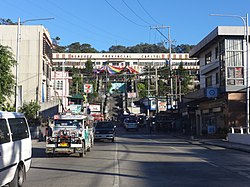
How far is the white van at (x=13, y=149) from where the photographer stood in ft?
32.3

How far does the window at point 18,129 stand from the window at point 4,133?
15.3 inches

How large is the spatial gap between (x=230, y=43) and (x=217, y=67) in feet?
12.1

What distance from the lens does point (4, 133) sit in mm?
10141

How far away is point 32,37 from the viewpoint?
188 feet

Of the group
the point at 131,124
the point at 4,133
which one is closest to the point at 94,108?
the point at 131,124

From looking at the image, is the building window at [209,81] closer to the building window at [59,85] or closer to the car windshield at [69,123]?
the car windshield at [69,123]

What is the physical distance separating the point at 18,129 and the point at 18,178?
1.29 m

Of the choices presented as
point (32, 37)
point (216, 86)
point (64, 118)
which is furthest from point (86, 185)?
point (32, 37)

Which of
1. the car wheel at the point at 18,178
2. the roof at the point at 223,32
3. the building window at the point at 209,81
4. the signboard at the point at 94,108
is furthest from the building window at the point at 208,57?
the signboard at the point at 94,108

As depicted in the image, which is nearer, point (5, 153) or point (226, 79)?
point (5, 153)

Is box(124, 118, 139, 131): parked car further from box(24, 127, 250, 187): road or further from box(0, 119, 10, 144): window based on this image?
box(0, 119, 10, 144): window

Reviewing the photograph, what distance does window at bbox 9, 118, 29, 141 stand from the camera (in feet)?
35.8

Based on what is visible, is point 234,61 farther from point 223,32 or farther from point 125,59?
point 125,59

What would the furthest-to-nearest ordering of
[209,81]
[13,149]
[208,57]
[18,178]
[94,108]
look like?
[94,108]
[208,57]
[209,81]
[18,178]
[13,149]
